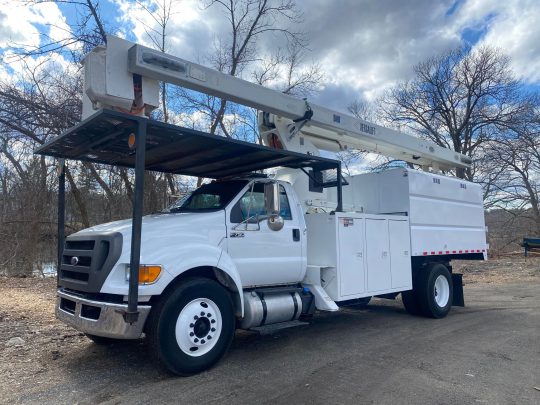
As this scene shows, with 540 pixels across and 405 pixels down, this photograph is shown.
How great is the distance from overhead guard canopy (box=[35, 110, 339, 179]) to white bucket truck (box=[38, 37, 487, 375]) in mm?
25

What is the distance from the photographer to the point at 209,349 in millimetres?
5148

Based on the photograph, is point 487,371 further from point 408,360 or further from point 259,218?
point 259,218

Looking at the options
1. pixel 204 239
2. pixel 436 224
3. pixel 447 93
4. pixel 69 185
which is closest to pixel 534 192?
pixel 447 93

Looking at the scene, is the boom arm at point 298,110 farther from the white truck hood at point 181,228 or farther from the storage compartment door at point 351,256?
the storage compartment door at point 351,256

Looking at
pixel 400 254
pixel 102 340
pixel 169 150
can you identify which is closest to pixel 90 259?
pixel 102 340

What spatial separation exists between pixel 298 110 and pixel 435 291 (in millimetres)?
4643

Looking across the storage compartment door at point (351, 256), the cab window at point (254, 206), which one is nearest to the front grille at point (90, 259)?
the cab window at point (254, 206)

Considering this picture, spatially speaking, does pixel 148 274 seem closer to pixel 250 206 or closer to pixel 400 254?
pixel 250 206

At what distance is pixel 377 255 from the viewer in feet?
24.6

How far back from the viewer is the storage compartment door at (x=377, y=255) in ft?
24.1

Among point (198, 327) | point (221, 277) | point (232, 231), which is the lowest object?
point (198, 327)

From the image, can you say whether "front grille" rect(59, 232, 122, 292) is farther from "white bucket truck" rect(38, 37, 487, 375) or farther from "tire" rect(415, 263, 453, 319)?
"tire" rect(415, 263, 453, 319)

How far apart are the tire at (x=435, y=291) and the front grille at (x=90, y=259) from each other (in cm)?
603

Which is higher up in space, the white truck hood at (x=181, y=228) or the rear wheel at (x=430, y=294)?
the white truck hood at (x=181, y=228)
